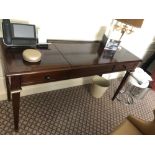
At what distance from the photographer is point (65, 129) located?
1679 millimetres

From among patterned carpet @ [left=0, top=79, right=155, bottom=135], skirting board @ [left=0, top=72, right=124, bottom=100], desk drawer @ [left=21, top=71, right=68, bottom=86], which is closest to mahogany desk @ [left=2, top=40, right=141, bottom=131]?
desk drawer @ [left=21, top=71, right=68, bottom=86]

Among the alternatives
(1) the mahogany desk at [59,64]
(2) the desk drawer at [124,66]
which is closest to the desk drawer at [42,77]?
(1) the mahogany desk at [59,64]

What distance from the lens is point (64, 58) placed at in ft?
4.48

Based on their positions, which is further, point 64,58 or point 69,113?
point 69,113

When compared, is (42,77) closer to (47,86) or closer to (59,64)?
(59,64)

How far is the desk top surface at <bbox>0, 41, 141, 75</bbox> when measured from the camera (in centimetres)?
114

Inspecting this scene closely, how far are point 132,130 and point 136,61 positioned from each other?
2.60ft

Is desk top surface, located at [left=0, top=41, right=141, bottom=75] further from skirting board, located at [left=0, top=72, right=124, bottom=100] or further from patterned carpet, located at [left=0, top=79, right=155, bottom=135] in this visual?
patterned carpet, located at [left=0, top=79, right=155, bottom=135]

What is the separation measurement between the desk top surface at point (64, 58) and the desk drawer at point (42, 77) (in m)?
0.04

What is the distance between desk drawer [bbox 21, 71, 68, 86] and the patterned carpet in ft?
2.07

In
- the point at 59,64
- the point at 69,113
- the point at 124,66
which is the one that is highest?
the point at 59,64

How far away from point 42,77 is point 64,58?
276 mm

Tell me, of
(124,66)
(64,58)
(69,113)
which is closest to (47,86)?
(69,113)
